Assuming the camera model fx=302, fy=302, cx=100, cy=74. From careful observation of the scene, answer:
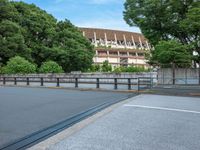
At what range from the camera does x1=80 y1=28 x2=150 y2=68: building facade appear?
362 feet

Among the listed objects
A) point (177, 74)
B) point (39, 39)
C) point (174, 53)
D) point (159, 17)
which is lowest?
point (177, 74)

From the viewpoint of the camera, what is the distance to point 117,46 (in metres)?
131

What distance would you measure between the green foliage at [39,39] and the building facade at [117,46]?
1941 inches

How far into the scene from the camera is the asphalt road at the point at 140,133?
5820mm

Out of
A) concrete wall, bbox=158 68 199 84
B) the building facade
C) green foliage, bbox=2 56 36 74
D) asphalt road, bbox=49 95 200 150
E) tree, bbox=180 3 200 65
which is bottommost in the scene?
asphalt road, bbox=49 95 200 150

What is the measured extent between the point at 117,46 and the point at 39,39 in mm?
79776

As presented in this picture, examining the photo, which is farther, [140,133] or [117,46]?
[117,46]

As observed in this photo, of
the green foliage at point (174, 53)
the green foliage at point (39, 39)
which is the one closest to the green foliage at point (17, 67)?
the green foliage at point (39, 39)

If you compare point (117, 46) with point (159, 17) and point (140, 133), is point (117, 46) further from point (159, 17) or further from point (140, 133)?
point (140, 133)

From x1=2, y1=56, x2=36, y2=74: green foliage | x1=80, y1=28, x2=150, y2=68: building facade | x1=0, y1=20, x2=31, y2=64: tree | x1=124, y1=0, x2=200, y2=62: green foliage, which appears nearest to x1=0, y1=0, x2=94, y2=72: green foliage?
x1=0, y1=20, x2=31, y2=64: tree

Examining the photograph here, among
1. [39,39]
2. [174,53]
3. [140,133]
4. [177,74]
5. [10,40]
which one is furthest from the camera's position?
[39,39]

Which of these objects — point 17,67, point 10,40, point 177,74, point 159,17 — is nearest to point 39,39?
point 10,40

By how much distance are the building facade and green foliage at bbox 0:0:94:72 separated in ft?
162

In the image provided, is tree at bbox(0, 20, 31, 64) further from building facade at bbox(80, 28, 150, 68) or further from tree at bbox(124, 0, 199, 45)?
building facade at bbox(80, 28, 150, 68)
